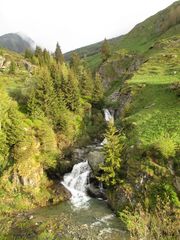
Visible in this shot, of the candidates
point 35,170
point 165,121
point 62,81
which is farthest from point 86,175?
point 62,81

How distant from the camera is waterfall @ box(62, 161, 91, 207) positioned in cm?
4709

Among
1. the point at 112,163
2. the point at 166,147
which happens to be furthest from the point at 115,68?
the point at 166,147

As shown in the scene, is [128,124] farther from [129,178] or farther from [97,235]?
[97,235]

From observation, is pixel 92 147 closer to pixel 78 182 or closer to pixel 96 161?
pixel 78 182

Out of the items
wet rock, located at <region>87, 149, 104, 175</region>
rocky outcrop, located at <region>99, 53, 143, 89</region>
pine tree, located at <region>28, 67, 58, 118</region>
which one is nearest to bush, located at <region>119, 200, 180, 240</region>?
wet rock, located at <region>87, 149, 104, 175</region>

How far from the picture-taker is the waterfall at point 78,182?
47.1 metres

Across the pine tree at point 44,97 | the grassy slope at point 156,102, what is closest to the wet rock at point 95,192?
the grassy slope at point 156,102

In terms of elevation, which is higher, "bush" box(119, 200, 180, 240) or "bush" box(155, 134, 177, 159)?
"bush" box(119, 200, 180, 240)

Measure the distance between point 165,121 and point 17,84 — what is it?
5253cm

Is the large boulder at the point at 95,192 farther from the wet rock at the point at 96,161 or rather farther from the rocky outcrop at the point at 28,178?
the rocky outcrop at the point at 28,178

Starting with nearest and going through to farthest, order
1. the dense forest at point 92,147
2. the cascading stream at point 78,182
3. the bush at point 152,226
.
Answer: the bush at point 152,226 → the dense forest at point 92,147 → the cascading stream at point 78,182

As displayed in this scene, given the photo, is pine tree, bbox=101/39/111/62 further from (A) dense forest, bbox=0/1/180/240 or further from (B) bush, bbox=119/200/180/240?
(B) bush, bbox=119/200/180/240

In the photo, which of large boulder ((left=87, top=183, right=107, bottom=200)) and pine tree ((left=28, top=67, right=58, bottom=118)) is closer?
large boulder ((left=87, top=183, right=107, bottom=200))

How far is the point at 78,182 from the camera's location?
51031 mm
